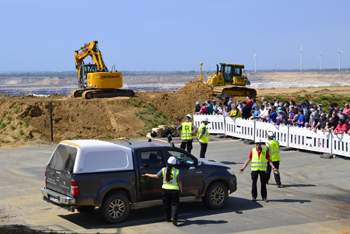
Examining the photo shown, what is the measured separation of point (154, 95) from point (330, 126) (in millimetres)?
19539

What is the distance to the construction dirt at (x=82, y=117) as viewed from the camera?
2764 cm

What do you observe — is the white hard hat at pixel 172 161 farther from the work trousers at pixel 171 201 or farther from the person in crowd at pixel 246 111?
the person in crowd at pixel 246 111

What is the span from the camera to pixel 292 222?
10516 millimetres

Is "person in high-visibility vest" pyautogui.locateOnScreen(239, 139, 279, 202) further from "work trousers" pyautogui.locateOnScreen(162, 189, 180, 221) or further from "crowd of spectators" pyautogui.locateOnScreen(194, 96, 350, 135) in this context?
"crowd of spectators" pyautogui.locateOnScreen(194, 96, 350, 135)

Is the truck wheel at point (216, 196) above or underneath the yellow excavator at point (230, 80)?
underneath

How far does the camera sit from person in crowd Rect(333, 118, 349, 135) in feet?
61.3

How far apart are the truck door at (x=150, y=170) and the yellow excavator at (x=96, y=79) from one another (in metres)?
25.1

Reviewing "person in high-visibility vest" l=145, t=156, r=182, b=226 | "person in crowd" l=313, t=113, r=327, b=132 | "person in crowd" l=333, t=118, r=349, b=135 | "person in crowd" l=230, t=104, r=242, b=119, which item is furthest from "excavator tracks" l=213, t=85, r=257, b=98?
"person in high-visibility vest" l=145, t=156, r=182, b=226

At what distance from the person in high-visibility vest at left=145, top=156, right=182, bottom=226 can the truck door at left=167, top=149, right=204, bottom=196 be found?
0.72 metres

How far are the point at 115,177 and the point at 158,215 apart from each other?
168cm

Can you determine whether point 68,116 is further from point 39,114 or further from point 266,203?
point 266,203

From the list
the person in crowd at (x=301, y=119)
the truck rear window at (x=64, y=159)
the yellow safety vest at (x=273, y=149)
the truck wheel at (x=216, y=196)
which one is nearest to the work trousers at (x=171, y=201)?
the truck wheel at (x=216, y=196)

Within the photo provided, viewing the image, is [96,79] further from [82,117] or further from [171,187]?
[171,187]

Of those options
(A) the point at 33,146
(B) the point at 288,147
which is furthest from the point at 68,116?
(B) the point at 288,147
